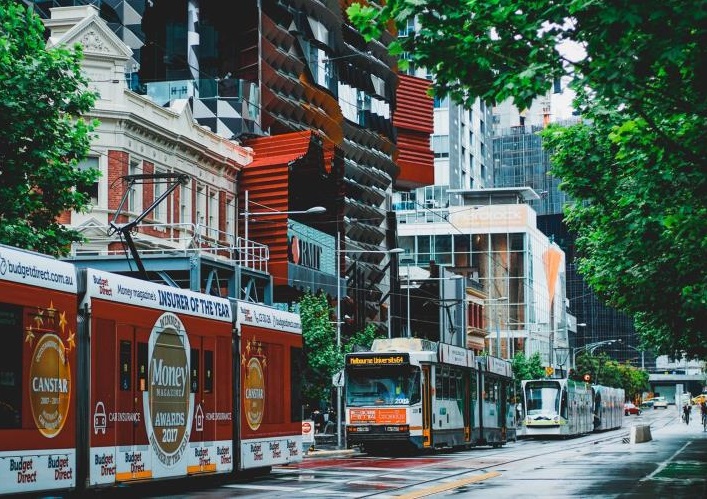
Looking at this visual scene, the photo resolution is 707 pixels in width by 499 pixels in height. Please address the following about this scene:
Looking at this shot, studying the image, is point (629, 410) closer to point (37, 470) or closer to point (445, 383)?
point (445, 383)

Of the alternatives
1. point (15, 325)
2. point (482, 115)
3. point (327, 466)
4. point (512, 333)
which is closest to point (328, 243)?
point (327, 466)

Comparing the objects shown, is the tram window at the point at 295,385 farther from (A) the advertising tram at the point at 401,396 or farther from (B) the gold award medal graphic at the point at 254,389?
(A) the advertising tram at the point at 401,396

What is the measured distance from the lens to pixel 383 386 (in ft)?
130

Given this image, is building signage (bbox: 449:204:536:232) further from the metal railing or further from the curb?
the curb

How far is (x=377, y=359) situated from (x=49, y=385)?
22.8 metres

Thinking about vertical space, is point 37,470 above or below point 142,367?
below

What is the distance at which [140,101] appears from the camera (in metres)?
45.9

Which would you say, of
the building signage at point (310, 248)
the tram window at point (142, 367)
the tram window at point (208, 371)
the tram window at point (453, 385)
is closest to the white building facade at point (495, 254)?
the building signage at point (310, 248)

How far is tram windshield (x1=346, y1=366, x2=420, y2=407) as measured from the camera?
39312 mm

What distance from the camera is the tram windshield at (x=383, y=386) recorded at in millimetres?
39312

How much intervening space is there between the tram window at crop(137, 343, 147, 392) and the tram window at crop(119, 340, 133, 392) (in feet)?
1.05

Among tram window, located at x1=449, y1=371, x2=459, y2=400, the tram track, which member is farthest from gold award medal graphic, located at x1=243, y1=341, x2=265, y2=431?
tram window, located at x1=449, y1=371, x2=459, y2=400

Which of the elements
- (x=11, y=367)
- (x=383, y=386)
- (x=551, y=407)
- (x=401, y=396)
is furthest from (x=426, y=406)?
(x=551, y=407)

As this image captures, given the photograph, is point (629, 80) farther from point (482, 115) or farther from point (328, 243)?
point (482, 115)
